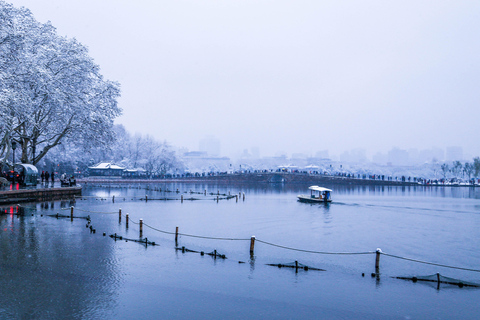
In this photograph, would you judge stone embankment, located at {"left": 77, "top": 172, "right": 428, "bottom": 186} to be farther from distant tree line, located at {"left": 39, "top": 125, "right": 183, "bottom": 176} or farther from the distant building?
the distant building

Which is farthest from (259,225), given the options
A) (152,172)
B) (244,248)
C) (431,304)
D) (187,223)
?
(152,172)

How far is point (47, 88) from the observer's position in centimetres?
4478

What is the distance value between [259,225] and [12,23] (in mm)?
30079

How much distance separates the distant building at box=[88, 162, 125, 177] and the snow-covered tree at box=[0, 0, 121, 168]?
57.1m

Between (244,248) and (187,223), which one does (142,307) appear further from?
(187,223)

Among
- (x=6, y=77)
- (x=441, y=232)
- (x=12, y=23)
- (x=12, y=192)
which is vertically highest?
(x=12, y=23)

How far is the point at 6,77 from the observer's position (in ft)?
118

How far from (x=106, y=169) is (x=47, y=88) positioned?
72876mm

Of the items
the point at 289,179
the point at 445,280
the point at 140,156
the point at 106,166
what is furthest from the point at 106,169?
the point at 445,280

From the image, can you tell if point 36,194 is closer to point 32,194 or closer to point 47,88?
point 32,194

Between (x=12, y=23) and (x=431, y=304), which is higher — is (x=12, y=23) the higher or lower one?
the higher one

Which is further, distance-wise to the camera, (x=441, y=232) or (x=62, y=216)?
(x=441, y=232)

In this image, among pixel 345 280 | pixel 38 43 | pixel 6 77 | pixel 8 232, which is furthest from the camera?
pixel 38 43

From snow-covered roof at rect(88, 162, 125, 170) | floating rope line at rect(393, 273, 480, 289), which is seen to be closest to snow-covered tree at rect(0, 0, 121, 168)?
floating rope line at rect(393, 273, 480, 289)
